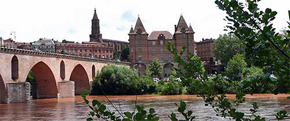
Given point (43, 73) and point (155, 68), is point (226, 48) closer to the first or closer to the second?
point (155, 68)

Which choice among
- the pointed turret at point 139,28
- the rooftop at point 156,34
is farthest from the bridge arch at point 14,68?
the rooftop at point 156,34

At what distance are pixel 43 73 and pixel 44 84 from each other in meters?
1.73

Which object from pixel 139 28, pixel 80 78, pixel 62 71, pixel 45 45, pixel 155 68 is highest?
pixel 139 28

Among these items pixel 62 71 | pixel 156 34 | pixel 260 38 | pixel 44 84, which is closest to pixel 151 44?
pixel 156 34

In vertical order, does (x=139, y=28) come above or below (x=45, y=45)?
above

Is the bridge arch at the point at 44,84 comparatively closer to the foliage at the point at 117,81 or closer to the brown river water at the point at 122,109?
the foliage at the point at 117,81

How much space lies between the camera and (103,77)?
67.4 metres

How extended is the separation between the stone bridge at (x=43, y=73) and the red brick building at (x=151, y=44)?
23.6m

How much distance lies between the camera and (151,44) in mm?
105938

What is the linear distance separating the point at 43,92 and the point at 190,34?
49.3m

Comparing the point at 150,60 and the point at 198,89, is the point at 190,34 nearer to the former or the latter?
the point at 150,60

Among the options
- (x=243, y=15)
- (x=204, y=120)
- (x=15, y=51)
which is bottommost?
(x=204, y=120)

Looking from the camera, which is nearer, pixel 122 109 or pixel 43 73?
pixel 122 109

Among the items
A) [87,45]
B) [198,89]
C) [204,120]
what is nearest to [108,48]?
[87,45]
